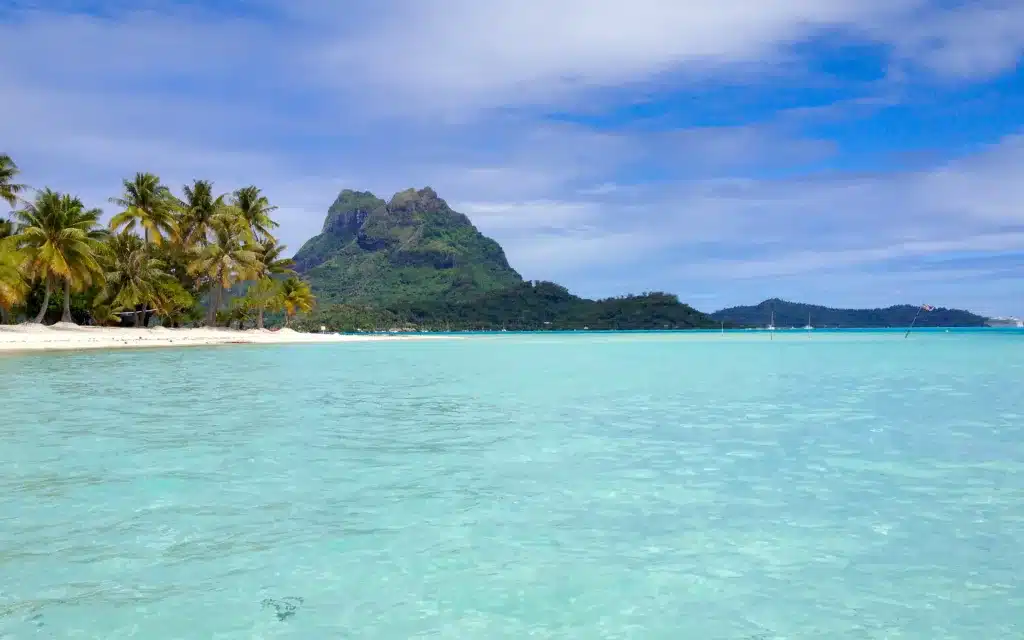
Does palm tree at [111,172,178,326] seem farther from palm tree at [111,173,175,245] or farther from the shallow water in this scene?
the shallow water

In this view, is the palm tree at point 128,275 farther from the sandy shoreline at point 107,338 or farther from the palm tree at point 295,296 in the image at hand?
the palm tree at point 295,296

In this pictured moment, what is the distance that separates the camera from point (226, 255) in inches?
2530

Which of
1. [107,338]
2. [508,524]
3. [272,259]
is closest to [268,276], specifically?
[272,259]

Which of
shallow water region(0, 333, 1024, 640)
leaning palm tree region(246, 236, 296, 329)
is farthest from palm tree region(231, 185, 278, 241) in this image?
shallow water region(0, 333, 1024, 640)

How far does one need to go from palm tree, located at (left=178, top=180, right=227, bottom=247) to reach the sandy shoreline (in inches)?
328

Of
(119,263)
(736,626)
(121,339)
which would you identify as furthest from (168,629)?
(119,263)

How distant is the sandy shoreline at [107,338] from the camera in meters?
47.0

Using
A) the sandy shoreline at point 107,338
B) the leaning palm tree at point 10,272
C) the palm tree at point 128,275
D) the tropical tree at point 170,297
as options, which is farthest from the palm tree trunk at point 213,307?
the leaning palm tree at point 10,272

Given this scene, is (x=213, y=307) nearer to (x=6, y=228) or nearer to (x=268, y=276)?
(x=268, y=276)

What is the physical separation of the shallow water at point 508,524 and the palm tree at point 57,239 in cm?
3741

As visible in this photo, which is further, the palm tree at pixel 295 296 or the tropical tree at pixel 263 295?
the palm tree at pixel 295 296

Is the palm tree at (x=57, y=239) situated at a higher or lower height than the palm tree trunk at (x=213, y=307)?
higher

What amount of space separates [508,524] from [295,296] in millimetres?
72962

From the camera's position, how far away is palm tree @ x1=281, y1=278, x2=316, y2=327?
3002 inches
